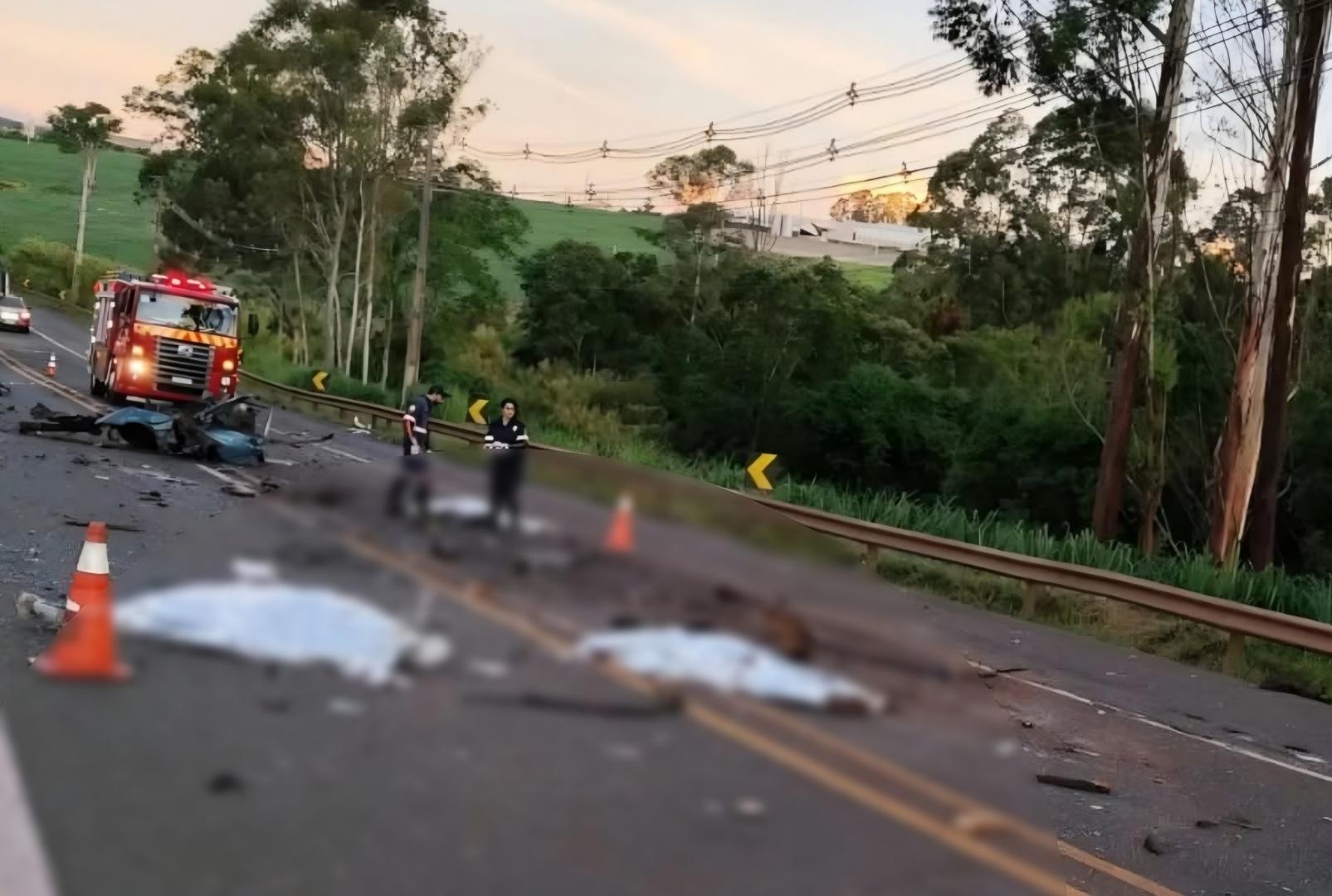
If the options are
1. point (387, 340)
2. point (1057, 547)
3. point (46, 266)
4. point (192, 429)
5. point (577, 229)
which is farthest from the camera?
point (46, 266)

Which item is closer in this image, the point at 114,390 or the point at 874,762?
the point at 874,762

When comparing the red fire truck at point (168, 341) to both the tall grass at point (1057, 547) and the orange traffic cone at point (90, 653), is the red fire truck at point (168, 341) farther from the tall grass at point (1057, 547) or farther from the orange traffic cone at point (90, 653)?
the orange traffic cone at point (90, 653)

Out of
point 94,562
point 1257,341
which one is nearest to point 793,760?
point 94,562

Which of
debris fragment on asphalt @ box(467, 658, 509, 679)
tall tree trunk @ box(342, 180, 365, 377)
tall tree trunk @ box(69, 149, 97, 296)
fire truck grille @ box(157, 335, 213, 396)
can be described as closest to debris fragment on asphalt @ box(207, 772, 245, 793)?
debris fragment on asphalt @ box(467, 658, 509, 679)

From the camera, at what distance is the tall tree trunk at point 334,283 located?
4750 cm

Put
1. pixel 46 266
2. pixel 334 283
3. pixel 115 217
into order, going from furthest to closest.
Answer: pixel 115 217
pixel 46 266
pixel 334 283

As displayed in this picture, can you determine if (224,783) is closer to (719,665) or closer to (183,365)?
(719,665)

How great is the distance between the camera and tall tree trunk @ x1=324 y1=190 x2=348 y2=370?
47.5 metres

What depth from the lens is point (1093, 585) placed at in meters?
12.5

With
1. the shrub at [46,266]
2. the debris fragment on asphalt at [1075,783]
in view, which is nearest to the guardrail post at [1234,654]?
the debris fragment on asphalt at [1075,783]

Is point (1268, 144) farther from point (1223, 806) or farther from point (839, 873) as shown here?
point (839, 873)

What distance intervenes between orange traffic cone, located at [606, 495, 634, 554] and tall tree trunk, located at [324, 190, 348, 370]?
4785cm

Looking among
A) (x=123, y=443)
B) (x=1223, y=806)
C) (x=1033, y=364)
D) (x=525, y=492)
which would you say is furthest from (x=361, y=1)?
(x=525, y=492)

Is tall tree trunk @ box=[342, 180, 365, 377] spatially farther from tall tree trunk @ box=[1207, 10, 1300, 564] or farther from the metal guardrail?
the metal guardrail
